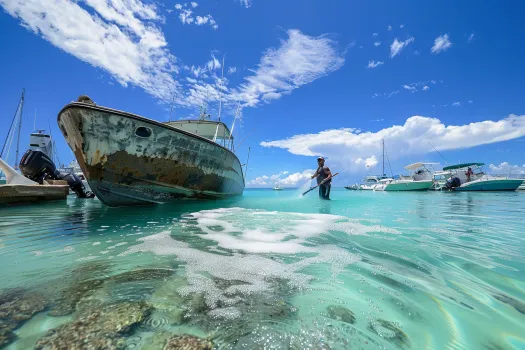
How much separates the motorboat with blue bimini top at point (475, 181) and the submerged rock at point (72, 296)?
38.6 m

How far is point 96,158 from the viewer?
632 centimetres

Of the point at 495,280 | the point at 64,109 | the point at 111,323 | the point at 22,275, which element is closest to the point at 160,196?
the point at 64,109

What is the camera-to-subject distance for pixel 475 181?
28406mm

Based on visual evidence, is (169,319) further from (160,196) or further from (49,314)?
(160,196)

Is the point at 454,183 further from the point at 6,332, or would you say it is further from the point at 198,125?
the point at 6,332

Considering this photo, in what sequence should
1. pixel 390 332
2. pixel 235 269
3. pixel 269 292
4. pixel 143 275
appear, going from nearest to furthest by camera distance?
pixel 390 332
pixel 269 292
pixel 143 275
pixel 235 269

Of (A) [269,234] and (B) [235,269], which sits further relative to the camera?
(A) [269,234]

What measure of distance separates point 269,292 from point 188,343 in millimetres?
740

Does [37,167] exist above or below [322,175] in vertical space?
below

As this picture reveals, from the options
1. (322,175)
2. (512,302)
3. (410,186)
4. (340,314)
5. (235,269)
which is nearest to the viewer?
(340,314)

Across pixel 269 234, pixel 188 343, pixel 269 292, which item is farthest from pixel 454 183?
pixel 188 343

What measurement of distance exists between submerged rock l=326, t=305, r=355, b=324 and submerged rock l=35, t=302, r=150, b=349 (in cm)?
121

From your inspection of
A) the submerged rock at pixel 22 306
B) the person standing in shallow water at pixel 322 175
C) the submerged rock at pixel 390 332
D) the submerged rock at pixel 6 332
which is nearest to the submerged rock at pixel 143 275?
the submerged rock at pixel 22 306

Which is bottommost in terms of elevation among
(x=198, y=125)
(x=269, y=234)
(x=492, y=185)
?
(x=269, y=234)
